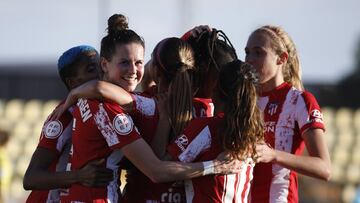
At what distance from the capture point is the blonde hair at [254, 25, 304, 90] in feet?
20.4

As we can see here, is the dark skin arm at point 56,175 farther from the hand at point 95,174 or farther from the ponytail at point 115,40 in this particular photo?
the ponytail at point 115,40

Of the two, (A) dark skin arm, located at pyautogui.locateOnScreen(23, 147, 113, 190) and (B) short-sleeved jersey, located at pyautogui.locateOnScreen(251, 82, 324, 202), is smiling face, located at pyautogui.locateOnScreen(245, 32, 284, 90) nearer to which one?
(B) short-sleeved jersey, located at pyautogui.locateOnScreen(251, 82, 324, 202)

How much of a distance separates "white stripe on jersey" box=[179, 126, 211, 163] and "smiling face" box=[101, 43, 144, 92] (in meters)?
0.50

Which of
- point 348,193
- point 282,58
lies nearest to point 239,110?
point 282,58

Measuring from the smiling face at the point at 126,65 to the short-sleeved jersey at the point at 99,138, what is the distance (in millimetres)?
198

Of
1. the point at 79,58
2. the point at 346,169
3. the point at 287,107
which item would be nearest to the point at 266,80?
the point at 287,107

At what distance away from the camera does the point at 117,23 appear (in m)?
5.57

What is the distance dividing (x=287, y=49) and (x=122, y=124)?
5.11 ft

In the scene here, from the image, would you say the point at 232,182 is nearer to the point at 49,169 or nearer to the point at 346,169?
the point at 49,169

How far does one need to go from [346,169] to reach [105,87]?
57.5 feet

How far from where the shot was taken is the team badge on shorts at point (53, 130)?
5531 mm

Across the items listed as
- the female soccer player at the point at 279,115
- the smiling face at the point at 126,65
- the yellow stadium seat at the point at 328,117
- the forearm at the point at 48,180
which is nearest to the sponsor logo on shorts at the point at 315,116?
the female soccer player at the point at 279,115

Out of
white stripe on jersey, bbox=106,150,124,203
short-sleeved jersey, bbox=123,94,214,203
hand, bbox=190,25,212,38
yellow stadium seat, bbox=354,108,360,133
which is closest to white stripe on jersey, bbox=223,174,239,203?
short-sleeved jersey, bbox=123,94,214,203

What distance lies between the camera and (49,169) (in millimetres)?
5590
